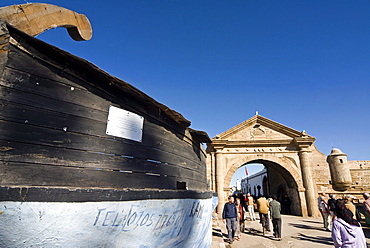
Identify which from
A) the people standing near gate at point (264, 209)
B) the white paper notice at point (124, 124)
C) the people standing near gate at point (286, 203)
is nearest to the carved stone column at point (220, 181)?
the people standing near gate at point (286, 203)

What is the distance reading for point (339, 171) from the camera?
1351 cm

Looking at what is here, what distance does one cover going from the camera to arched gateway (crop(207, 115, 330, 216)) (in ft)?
46.1

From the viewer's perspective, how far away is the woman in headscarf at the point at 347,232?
9.83ft

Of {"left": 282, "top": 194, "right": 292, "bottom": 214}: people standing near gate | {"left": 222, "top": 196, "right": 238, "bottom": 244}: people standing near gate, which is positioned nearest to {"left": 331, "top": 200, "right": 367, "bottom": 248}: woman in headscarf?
{"left": 222, "top": 196, "right": 238, "bottom": 244}: people standing near gate

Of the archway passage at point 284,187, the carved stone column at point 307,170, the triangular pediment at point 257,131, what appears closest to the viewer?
the carved stone column at point 307,170

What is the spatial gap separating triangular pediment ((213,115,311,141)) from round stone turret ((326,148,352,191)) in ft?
9.66

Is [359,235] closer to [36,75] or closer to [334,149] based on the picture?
[36,75]

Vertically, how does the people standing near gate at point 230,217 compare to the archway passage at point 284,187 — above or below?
below

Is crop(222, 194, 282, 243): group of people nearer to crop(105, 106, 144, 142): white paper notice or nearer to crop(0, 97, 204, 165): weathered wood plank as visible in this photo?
crop(0, 97, 204, 165): weathered wood plank

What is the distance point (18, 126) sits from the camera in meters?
2.09

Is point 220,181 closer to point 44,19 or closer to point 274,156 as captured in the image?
point 274,156

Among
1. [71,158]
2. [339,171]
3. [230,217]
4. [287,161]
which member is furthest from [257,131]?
[71,158]

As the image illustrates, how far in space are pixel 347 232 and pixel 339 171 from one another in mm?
13017

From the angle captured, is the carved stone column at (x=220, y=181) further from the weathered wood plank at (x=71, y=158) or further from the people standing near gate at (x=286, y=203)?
the weathered wood plank at (x=71, y=158)
